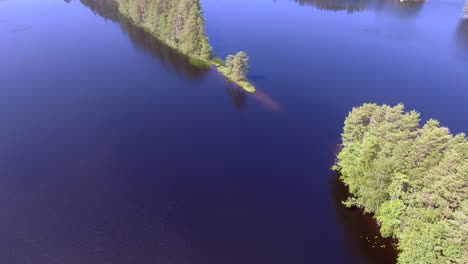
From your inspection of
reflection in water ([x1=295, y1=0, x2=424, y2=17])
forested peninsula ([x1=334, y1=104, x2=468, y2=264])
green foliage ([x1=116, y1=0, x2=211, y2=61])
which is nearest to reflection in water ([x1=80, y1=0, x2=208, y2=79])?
green foliage ([x1=116, y1=0, x2=211, y2=61])

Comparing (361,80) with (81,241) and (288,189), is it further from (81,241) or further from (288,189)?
(81,241)

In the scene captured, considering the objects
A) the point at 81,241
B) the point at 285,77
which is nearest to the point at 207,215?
the point at 81,241

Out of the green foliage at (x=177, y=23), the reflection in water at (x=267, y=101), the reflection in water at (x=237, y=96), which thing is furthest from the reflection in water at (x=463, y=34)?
the green foliage at (x=177, y=23)

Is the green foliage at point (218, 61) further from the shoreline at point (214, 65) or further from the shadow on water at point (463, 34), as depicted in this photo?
the shadow on water at point (463, 34)

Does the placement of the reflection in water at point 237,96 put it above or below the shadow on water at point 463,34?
below

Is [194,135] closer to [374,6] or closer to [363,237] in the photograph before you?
[363,237]
